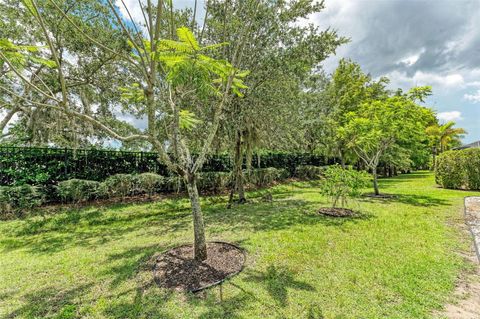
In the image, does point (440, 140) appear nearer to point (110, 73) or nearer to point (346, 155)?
point (346, 155)

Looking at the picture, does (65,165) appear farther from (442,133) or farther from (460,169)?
(442,133)

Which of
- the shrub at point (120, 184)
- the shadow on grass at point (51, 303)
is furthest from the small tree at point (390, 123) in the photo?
the shadow on grass at point (51, 303)

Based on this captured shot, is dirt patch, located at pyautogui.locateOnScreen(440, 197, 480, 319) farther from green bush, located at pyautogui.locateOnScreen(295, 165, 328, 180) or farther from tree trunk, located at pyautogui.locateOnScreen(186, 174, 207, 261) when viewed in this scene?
green bush, located at pyautogui.locateOnScreen(295, 165, 328, 180)

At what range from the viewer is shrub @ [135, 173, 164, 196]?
8.95 metres

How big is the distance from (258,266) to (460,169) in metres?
12.8

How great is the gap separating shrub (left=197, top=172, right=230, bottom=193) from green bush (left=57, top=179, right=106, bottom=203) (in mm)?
4117

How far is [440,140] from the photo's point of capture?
28.6 m

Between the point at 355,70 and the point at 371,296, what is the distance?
18532 mm

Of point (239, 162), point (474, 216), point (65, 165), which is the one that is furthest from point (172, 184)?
point (474, 216)

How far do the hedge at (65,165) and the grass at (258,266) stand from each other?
1631mm

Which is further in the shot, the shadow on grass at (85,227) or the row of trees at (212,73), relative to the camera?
the row of trees at (212,73)

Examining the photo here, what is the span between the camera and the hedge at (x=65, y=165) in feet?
22.0

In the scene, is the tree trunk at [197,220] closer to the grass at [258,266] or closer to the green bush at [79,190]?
the grass at [258,266]

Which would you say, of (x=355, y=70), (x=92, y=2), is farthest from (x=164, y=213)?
(x=355, y=70)
